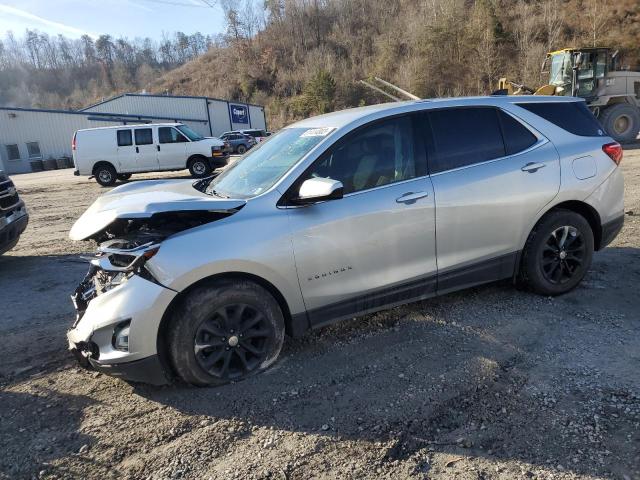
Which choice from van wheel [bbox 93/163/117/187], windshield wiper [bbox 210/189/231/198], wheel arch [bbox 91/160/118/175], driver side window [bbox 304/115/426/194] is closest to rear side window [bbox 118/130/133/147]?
wheel arch [bbox 91/160/118/175]

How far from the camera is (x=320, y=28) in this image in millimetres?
87188

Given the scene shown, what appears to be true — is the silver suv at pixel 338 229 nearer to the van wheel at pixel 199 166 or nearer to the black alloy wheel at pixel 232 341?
the black alloy wheel at pixel 232 341

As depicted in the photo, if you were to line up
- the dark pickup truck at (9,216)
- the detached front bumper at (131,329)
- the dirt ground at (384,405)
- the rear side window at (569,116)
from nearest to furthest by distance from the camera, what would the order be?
1. the dirt ground at (384,405)
2. the detached front bumper at (131,329)
3. the rear side window at (569,116)
4. the dark pickup truck at (9,216)

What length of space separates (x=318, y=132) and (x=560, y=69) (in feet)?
56.2

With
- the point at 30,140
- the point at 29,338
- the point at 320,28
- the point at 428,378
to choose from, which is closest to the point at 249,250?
the point at 428,378

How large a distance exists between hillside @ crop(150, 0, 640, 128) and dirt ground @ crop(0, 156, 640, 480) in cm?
3730

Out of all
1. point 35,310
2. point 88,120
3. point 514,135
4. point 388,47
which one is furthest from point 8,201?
point 388,47

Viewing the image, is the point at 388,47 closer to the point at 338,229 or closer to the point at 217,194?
the point at 217,194

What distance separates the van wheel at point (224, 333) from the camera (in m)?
2.96

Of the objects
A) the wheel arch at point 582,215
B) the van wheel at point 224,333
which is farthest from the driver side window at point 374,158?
the wheel arch at point 582,215

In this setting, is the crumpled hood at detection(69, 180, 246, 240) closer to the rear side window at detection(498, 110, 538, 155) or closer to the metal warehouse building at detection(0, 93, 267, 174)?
the rear side window at detection(498, 110, 538, 155)

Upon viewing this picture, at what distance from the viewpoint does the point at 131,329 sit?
2848 mm

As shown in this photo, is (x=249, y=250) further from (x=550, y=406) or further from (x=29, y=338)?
(x=29, y=338)

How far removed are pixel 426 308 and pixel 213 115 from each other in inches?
1724
